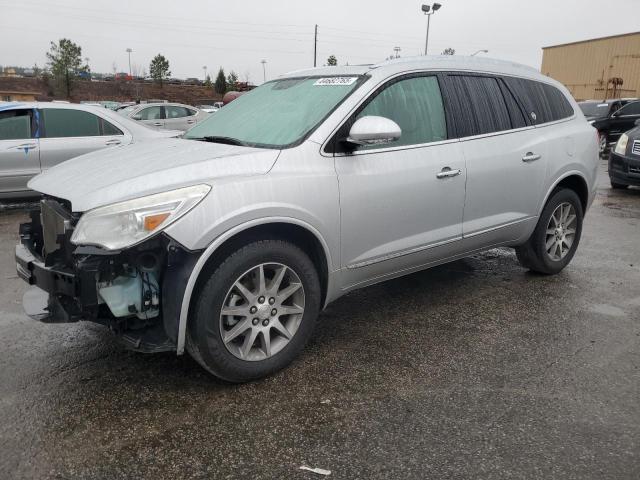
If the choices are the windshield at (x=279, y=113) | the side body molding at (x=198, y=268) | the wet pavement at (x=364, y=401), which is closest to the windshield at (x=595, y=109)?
the wet pavement at (x=364, y=401)

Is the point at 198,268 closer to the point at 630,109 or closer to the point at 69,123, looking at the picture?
the point at 69,123

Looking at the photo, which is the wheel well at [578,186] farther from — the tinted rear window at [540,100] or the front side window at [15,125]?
the front side window at [15,125]

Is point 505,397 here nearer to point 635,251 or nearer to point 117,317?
point 117,317

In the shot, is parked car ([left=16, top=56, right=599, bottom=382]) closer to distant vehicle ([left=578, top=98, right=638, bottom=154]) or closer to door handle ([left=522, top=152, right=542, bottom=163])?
door handle ([left=522, top=152, right=542, bottom=163])

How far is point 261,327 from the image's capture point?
2.99 m

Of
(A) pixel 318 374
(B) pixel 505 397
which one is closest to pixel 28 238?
(A) pixel 318 374

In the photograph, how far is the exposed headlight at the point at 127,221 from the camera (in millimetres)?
2553

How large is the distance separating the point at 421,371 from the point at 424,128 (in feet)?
5.32

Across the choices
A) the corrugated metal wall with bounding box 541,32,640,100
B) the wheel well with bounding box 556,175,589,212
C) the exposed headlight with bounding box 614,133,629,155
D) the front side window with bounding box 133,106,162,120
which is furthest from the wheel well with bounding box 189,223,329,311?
the corrugated metal wall with bounding box 541,32,640,100

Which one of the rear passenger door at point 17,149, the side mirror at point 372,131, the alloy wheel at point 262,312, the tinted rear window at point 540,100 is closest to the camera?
the alloy wheel at point 262,312

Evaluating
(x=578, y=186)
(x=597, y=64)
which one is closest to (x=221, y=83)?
(x=597, y=64)

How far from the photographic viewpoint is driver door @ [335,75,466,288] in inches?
129

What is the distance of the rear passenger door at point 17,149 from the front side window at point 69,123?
0.18 metres

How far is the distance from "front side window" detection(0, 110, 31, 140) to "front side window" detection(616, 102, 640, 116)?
16.6 metres
